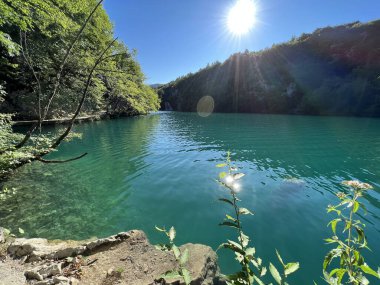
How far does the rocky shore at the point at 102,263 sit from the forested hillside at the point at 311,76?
65405 mm

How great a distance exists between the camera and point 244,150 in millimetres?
17281

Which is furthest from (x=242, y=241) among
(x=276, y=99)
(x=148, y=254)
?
(x=276, y=99)

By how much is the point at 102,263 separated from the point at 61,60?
14.7 m

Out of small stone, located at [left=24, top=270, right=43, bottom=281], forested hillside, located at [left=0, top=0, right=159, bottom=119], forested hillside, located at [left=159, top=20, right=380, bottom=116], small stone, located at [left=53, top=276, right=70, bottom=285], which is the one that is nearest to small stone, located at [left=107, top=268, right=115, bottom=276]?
small stone, located at [left=53, top=276, right=70, bottom=285]

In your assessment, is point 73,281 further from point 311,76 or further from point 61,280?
point 311,76

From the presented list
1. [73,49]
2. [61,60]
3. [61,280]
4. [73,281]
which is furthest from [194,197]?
[61,60]

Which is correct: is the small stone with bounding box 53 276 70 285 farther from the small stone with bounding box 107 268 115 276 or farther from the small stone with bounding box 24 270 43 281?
the small stone with bounding box 107 268 115 276

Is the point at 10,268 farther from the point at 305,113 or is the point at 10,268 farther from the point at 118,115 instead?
the point at 305,113

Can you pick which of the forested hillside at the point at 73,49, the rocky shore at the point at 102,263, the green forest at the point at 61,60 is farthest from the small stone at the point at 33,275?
the forested hillside at the point at 73,49

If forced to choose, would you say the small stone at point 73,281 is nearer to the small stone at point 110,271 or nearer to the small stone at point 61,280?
the small stone at point 61,280

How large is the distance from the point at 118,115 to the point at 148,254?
53.0 meters

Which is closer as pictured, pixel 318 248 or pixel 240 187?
pixel 318 248

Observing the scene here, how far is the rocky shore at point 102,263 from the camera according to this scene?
3.73m

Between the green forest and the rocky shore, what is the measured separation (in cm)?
205
